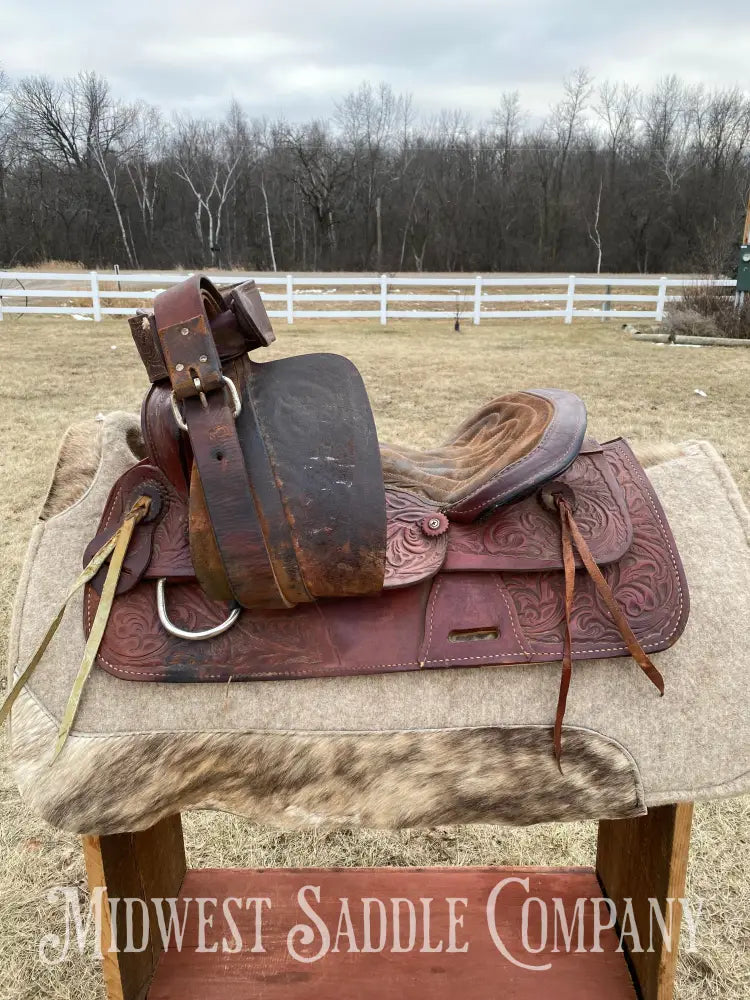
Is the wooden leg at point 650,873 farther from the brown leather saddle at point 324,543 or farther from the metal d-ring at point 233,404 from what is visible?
the metal d-ring at point 233,404

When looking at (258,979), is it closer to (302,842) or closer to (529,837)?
(302,842)

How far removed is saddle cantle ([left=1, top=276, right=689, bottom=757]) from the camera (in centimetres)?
93

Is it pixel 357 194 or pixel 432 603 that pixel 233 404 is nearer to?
pixel 432 603

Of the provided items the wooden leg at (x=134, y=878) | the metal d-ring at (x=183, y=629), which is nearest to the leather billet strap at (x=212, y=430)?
the metal d-ring at (x=183, y=629)

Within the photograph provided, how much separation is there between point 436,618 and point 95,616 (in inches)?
21.4

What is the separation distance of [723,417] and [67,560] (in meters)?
5.81

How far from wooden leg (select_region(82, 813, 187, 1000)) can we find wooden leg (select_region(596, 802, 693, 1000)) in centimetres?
103

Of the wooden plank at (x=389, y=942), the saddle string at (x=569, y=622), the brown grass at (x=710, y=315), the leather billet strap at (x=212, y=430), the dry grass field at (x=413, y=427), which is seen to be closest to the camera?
the leather billet strap at (x=212, y=430)

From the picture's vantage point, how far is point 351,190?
2880 centimetres

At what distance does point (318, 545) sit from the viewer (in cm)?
94

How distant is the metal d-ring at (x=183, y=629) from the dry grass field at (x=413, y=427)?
1.08 m

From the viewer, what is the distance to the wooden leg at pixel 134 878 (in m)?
1.18

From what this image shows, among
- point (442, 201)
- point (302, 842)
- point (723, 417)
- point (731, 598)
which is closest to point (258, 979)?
point (302, 842)

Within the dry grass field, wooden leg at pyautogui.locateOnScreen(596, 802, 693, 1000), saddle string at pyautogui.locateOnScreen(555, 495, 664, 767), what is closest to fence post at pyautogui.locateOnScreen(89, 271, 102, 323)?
the dry grass field
